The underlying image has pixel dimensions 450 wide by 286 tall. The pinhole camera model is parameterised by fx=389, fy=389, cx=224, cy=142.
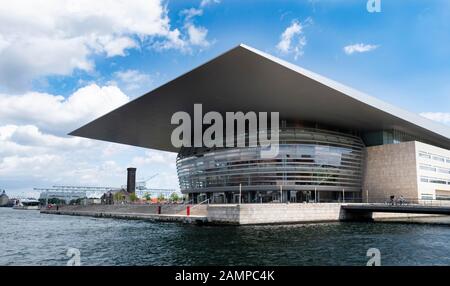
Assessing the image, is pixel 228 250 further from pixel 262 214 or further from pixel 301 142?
pixel 301 142

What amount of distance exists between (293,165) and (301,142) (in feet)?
9.69

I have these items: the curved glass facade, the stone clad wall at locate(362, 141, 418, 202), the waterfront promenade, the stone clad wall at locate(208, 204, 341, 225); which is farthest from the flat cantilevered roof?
the stone clad wall at locate(208, 204, 341, 225)

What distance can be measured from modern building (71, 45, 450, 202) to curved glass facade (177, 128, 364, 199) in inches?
4.6

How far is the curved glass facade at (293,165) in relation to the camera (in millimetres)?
45188

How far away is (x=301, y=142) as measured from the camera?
45.9 m

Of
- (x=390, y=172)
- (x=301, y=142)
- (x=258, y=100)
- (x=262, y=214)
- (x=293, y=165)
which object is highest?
(x=258, y=100)

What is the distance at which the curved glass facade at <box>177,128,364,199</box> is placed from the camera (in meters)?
45.2

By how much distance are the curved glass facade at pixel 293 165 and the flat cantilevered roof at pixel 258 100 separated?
2.47 metres

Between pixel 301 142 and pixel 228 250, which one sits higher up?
pixel 301 142

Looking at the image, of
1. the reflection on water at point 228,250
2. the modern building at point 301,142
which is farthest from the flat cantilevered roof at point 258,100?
the reflection on water at point 228,250

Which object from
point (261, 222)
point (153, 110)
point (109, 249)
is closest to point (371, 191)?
point (261, 222)

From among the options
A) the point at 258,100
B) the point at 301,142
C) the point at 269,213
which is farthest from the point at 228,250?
the point at 301,142

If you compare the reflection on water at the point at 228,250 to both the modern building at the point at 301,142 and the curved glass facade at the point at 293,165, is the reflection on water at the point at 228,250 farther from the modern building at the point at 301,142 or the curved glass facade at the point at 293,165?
the curved glass facade at the point at 293,165
